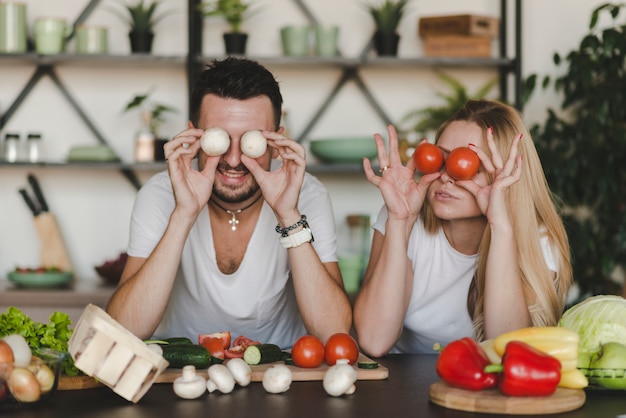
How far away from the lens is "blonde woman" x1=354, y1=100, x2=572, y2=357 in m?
2.23

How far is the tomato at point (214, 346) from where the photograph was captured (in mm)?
1984

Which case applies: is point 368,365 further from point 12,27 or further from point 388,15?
point 12,27

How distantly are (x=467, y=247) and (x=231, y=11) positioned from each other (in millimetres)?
2157

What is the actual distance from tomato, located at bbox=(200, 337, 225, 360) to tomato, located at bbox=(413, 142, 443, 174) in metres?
0.74

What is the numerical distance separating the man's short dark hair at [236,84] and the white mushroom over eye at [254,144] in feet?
0.55

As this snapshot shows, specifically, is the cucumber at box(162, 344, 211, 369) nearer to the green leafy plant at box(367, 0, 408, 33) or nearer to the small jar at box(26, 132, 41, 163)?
the small jar at box(26, 132, 41, 163)

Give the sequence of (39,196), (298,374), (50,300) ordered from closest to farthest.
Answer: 1. (298,374)
2. (50,300)
3. (39,196)

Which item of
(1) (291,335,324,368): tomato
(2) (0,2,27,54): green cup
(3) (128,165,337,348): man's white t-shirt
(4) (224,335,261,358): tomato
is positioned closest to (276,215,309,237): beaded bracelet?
(3) (128,165,337,348): man's white t-shirt

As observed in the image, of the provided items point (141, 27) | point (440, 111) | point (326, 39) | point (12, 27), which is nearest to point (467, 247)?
point (440, 111)

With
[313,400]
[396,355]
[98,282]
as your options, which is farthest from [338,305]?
[98,282]

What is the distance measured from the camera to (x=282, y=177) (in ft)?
8.05

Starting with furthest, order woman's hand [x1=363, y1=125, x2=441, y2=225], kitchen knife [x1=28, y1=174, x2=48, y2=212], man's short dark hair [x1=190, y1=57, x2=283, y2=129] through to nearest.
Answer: kitchen knife [x1=28, y1=174, x2=48, y2=212] < man's short dark hair [x1=190, y1=57, x2=283, y2=129] < woman's hand [x1=363, y1=125, x2=441, y2=225]

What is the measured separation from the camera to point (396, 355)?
2.22 meters

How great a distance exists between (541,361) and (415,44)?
10.3 ft
